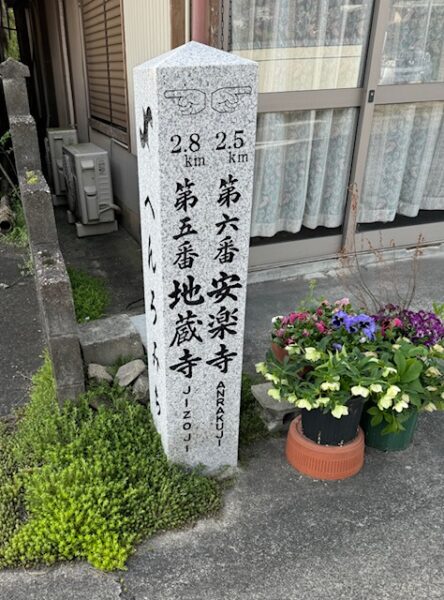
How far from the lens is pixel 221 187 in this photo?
236 centimetres

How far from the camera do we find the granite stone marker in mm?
2160

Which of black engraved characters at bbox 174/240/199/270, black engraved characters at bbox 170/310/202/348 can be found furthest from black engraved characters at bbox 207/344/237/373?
black engraved characters at bbox 174/240/199/270

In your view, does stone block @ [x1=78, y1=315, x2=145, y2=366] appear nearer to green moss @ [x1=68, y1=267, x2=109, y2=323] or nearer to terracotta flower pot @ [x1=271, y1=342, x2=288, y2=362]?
green moss @ [x1=68, y1=267, x2=109, y2=323]

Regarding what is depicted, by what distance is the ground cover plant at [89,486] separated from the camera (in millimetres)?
2545

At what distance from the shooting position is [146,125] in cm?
232

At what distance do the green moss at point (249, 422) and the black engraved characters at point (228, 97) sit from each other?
206 centimetres

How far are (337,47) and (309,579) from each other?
4378mm

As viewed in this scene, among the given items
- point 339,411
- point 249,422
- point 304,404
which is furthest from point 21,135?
point 339,411

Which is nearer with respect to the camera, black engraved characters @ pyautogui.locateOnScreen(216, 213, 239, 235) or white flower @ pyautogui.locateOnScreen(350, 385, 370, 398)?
black engraved characters @ pyautogui.locateOnScreen(216, 213, 239, 235)

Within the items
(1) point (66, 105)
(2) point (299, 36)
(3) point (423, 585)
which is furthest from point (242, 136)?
(1) point (66, 105)

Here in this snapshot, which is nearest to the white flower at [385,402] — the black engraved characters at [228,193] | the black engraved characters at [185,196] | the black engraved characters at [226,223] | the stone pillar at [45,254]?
the black engraved characters at [226,223]

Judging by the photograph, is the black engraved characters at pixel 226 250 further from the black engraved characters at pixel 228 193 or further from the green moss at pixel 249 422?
the green moss at pixel 249 422

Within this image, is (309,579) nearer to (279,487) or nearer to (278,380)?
(279,487)

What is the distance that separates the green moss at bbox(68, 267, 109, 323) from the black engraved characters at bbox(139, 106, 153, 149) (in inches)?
94.2
